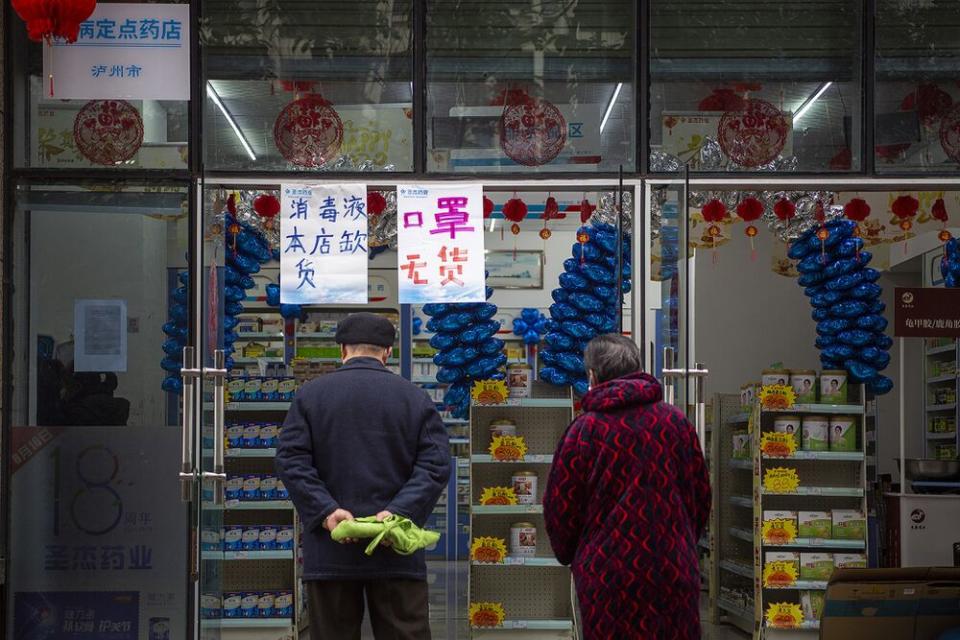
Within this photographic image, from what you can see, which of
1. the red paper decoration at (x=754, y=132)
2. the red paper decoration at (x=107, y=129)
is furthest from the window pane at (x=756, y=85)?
the red paper decoration at (x=107, y=129)

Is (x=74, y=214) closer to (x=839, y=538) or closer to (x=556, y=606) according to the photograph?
(x=556, y=606)

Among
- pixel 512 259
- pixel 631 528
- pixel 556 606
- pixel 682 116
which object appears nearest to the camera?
pixel 631 528

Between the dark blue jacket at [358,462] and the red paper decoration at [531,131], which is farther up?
the red paper decoration at [531,131]

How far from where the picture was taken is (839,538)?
7.95 meters

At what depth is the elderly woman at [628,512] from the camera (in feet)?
13.3

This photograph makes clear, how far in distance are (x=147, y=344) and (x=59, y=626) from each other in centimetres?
140

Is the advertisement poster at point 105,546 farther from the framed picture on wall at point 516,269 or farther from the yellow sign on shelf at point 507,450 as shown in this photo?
the framed picture on wall at point 516,269

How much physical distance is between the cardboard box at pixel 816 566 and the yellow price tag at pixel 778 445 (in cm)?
66

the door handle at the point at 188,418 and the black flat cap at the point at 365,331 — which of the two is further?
the door handle at the point at 188,418

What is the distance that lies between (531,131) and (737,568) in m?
3.93

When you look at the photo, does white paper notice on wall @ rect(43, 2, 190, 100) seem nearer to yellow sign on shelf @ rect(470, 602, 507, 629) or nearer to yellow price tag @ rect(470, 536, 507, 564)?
yellow price tag @ rect(470, 536, 507, 564)

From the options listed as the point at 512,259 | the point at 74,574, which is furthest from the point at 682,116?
the point at 512,259

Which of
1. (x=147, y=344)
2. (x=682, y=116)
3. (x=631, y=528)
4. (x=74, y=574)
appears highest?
(x=682, y=116)

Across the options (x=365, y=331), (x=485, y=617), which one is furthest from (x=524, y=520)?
(x=365, y=331)
